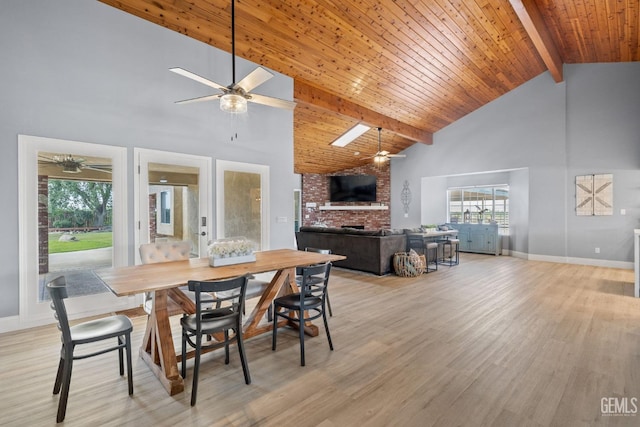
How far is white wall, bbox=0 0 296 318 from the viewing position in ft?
10.1

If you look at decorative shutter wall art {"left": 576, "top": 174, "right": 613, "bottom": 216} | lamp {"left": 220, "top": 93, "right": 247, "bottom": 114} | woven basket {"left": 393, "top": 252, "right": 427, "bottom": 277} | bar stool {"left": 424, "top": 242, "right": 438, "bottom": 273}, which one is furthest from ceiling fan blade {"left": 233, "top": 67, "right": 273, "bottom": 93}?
decorative shutter wall art {"left": 576, "top": 174, "right": 613, "bottom": 216}

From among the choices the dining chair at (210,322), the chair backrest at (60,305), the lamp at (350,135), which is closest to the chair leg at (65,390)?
the chair backrest at (60,305)

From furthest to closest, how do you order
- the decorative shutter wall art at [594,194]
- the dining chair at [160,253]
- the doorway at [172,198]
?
the decorative shutter wall art at [594,194]
the doorway at [172,198]
the dining chair at [160,253]

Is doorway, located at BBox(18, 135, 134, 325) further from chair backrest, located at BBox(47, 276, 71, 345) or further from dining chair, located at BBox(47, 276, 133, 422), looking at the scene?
chair backrest, located at BBox(47, 276, 71, 345)

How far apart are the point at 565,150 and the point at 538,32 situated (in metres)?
3.12

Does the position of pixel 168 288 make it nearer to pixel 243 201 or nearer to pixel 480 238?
pixel 243 201

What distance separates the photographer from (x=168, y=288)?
197cm

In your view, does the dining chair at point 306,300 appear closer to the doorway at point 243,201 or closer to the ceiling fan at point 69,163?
the doorway at point 243,201

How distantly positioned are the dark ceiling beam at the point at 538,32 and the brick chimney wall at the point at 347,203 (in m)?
4.98

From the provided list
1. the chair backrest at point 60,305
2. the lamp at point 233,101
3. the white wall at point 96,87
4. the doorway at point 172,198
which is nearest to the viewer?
the chair backrest at point 60,305

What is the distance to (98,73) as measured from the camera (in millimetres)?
3523

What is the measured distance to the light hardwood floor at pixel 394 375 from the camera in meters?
1.86

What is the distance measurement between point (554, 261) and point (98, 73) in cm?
916

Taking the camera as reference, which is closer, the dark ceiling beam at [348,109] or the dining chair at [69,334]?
the dining chair at [69,334]
